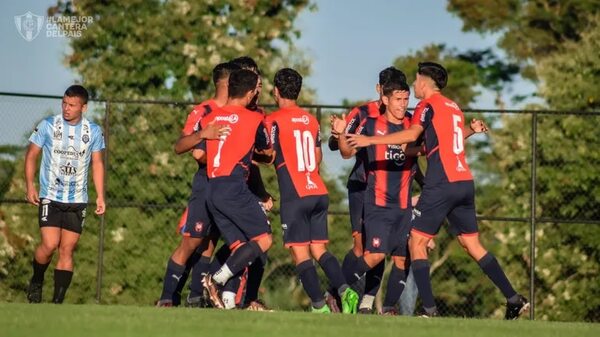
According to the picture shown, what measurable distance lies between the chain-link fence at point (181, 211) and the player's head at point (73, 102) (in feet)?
16.9

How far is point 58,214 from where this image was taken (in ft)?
42.6

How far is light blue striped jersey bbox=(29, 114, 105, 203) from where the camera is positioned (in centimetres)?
1302

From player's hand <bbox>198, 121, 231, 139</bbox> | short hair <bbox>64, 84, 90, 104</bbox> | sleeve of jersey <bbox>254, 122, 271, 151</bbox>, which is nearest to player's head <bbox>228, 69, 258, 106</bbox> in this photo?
sleeve of jersey <bbox>254, 122, 271, 151</bbox>

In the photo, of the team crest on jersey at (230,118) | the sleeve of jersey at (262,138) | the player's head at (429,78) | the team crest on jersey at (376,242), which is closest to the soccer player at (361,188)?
the team crest on jersey at (376,242)

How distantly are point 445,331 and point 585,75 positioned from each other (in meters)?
19.2

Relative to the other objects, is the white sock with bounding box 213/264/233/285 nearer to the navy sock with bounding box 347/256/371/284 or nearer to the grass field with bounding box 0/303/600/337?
the grass field with bounding box 0/303/600/337

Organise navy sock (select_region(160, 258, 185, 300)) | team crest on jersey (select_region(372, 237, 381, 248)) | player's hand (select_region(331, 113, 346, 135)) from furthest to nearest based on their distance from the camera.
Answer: navy sock (select_region(160, 258, 185, 300)) → team crest on jersey (select_region(372, 237, 381, 248)) → player's hand (select_region(331, 113, 346, 135))

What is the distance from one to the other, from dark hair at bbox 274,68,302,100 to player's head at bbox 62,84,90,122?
1.90m

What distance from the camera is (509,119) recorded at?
29.9 m

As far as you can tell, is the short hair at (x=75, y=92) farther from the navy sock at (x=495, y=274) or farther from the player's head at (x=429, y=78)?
the navy sock at (x=495, y=274)

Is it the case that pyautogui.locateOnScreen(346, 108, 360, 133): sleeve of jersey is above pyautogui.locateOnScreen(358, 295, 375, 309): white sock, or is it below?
above

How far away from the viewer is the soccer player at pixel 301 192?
490 inches

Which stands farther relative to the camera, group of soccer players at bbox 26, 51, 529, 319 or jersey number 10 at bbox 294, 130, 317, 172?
jersey number 10 at bbox 294, 130, 317, 172

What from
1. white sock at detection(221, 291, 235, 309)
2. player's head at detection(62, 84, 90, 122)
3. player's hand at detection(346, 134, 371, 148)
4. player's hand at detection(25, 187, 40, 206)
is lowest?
white sock at detection(221, 291, 235, 309)
